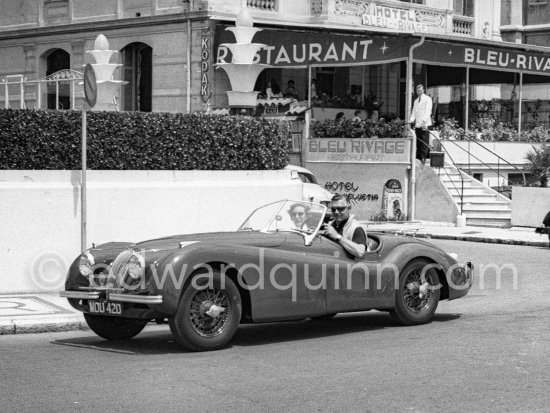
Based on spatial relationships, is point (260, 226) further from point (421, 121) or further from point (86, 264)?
point (421, 121)

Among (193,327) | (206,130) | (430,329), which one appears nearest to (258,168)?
(206,130)

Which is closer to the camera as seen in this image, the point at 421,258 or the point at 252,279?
the point at 252,279

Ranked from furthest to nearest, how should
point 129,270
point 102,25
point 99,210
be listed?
1. point 102,25
2. point 99,210
3. point 129,270

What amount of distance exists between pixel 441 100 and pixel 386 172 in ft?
35.4

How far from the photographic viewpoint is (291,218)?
37.9 ft

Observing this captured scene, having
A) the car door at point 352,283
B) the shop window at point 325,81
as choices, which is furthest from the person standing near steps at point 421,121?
the car door at point 352,283

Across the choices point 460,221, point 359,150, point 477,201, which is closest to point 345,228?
point 460,221

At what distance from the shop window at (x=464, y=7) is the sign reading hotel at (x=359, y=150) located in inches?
441

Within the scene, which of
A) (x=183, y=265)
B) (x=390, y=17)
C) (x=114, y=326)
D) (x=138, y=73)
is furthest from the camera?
Result: (x=390, y=17)

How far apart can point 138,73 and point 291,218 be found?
803 inches

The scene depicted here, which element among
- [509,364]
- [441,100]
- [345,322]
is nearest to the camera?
[509,364]

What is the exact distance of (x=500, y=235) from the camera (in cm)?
2433

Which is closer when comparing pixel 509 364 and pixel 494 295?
pixel 509 364

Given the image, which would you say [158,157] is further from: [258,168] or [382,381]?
[382,381]
